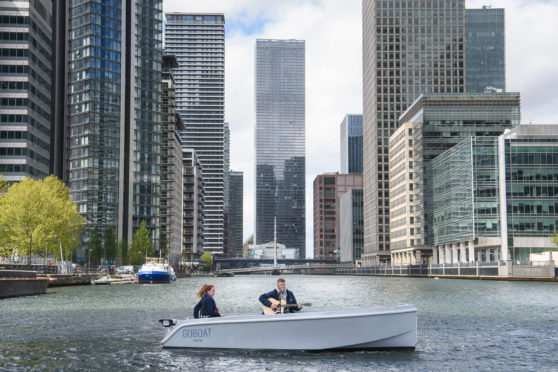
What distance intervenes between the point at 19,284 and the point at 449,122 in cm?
13762

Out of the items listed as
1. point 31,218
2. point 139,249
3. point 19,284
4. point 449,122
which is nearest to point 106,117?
point 139,249

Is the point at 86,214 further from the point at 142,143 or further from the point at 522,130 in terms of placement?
the point at 522,130

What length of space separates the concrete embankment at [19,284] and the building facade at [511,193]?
86067 millimetres

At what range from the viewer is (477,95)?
171 metres

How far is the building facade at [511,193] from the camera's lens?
122 m

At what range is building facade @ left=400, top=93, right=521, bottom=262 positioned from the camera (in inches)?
6708

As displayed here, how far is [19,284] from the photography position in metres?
57.0

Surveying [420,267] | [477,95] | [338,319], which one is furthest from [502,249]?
[338,319]

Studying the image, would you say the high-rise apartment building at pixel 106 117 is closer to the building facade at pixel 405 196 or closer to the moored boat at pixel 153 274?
the moored boat at pixel 153 274

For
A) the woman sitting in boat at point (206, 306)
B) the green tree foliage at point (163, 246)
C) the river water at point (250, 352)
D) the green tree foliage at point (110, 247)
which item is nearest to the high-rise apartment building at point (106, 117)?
the green tree foliage at point (163, 246)

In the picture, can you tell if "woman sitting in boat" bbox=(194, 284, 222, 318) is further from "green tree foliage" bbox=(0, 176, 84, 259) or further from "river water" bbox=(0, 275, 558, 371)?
"green tree foliage" bbox=(0, 176, 84, 259)

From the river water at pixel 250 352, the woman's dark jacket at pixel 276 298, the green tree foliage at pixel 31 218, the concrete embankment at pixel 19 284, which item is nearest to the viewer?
the river water at pixel 250 352

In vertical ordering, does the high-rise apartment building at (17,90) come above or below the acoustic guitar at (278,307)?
above

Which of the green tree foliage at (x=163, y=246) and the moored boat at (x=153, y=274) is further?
the green tree foliage at (x=163, y=246)
